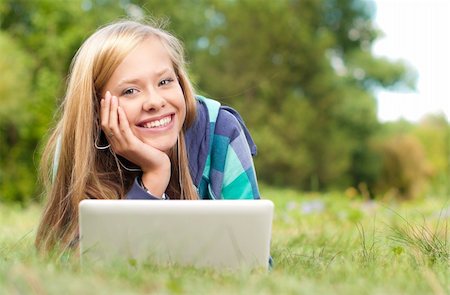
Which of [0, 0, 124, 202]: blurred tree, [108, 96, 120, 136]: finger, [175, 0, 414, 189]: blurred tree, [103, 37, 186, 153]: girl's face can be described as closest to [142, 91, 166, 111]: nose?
[103, 37, 186, 153]: girl's face

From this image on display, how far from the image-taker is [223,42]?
20000mm

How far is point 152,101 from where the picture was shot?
8.41 feet

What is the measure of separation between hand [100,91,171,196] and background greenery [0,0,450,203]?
1035 centimetres

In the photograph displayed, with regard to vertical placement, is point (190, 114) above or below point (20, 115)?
above

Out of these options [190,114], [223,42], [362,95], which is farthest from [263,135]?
[190,114]

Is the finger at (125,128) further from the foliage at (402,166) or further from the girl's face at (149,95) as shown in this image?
the foliage at (402,166)

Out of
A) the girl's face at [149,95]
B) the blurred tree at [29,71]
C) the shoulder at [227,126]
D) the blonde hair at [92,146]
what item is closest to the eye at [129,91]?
the girl's face at [149,95]

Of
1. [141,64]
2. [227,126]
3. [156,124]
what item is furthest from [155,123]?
[227,126]

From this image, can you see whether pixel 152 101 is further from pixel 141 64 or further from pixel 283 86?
pixel 283 86

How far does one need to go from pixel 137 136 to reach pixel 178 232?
784 mm

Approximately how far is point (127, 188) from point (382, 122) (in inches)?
838

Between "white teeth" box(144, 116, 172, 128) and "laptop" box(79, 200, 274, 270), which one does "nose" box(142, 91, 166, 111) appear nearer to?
"white teeth" box(144, 116, 172, 128)

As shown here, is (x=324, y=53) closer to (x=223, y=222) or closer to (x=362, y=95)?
(x=362, y=95)

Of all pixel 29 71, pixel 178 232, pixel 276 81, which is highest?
pixel 178 232
